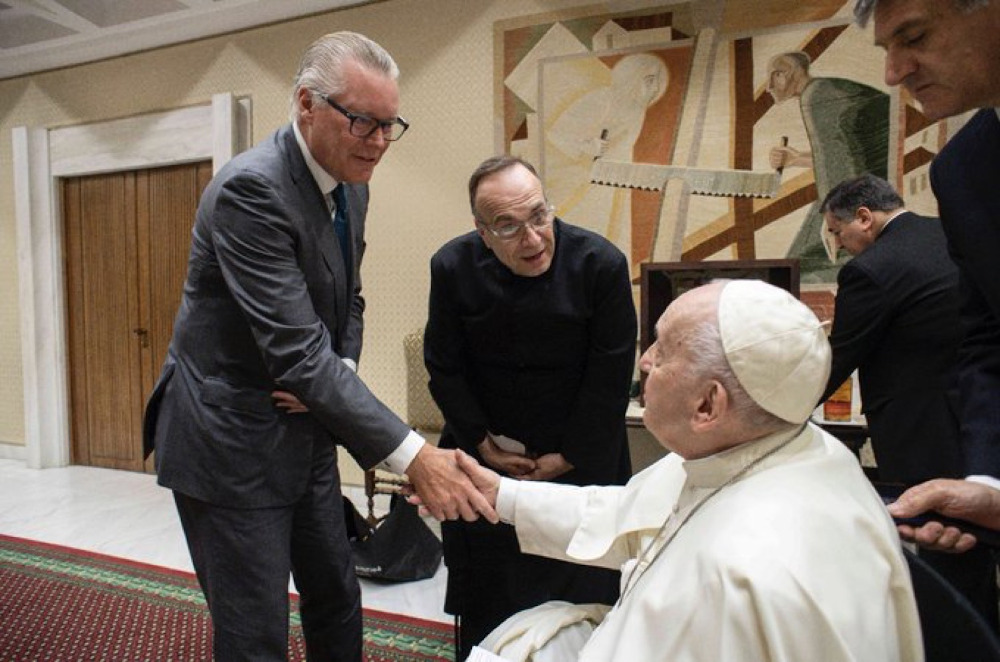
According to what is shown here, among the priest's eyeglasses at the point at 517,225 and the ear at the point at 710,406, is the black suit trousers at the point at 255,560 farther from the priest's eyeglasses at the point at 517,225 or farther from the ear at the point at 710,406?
the ear at the point at 710,406

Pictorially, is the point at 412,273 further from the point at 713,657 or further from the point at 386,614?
the point at 713,657

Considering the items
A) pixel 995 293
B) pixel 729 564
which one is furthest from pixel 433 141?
pixel 729 564

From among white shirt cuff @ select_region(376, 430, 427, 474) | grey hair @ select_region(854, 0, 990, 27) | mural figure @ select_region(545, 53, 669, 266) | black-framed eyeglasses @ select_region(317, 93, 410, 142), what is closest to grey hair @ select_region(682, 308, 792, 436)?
grey hair @ select_region(854, 0, 990, 27)

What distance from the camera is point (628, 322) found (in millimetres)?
1961

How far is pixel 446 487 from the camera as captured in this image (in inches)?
61.9

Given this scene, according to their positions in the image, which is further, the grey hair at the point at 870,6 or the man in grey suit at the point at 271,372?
the man in grey suit at the point at 271,372

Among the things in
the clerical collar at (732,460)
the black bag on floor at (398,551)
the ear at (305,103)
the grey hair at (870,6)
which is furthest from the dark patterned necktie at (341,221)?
the black bag on floor at (398,551)

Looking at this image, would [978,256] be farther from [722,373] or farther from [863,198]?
[863,198]

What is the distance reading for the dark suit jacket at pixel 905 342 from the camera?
224cm

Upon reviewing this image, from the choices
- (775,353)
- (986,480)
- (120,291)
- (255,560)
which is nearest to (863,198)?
(986,480)

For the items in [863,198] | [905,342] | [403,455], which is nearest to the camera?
[403,455]

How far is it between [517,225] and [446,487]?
2.30ft

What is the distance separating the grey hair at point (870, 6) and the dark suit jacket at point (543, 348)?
86 centimetres

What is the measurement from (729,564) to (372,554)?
2.64 m
